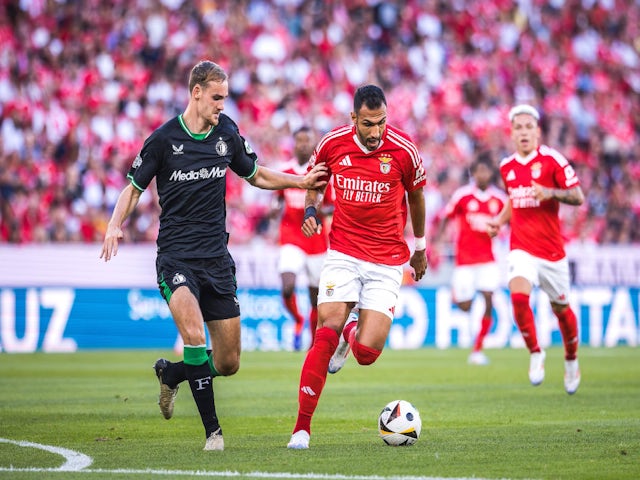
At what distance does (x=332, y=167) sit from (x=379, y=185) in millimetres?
394

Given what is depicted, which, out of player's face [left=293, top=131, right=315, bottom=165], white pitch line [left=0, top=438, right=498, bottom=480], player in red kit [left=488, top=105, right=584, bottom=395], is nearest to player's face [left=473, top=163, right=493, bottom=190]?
player's face [left=293, top=131, right=315, bottom=165]

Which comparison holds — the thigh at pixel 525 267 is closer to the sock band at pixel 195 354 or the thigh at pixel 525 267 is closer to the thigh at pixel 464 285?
the sock band at pixel 195 354

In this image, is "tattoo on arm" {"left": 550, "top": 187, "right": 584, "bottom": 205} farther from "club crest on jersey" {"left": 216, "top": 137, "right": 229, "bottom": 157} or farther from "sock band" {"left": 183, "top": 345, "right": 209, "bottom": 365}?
"sock band" {"left": 183, "top": 345, "right": 209, "bottom": 365}

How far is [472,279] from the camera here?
19000mm

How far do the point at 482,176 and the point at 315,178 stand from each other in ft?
34.3

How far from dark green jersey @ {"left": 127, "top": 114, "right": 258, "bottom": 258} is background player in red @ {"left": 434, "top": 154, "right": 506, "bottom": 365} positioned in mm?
10730

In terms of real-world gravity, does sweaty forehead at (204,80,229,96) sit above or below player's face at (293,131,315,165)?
below

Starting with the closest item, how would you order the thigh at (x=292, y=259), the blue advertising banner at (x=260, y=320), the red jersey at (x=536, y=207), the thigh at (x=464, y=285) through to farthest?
1. the red jersey at (x=536, y=207)
2. the thigh at (x=292, y=259)
3. the thigh at (x=464, y=285)
4. the blue advertising banner at (x=260, y=320)

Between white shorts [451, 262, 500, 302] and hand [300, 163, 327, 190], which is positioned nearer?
hand [300, 163, 327, 190]

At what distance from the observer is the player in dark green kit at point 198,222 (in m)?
8.03

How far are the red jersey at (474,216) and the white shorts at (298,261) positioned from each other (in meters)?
2.86

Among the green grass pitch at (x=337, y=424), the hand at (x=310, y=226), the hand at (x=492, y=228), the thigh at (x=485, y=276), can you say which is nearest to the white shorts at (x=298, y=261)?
the green grass pitch at (x=337, y=424)

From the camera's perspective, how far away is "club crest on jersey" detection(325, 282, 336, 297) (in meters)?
8.56

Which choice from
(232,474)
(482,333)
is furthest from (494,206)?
(232,474)
